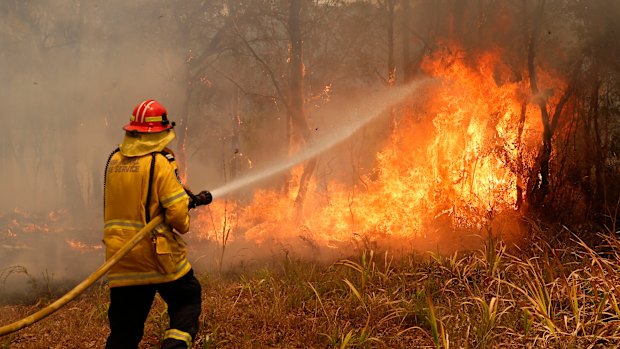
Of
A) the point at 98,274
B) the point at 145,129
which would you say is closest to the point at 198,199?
the point at 145,129

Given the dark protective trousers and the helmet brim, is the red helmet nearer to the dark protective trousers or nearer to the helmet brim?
the helmet brim

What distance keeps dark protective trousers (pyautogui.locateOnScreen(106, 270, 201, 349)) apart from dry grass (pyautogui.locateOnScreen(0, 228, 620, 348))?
695 millimetres

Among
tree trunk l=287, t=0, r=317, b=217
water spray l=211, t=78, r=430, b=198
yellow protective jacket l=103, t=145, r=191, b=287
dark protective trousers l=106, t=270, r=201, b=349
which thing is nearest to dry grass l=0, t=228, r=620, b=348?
dark protective trousers l=106, t=270, r=201, b=349

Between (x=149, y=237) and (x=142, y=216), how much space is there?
0.50 ft

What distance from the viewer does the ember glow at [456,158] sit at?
7.20 m

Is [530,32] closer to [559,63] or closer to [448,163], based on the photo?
[559,63]

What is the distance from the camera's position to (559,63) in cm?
751

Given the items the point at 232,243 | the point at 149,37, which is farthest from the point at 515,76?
the point at 149,37

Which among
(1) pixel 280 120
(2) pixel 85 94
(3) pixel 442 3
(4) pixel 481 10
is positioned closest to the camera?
(4) pixel 481 10

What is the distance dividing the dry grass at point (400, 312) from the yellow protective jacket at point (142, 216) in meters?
1.01

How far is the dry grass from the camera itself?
3348 mm

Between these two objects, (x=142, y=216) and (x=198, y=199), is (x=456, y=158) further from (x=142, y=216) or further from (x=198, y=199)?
(x=142, y=216)

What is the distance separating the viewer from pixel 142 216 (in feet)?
9.73

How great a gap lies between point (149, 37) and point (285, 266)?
41.9ft
